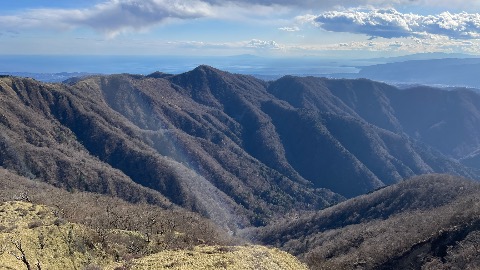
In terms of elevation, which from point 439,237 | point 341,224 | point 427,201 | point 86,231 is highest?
point 86,231

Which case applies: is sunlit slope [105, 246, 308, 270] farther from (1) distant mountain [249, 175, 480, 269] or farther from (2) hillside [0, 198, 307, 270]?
(1) distant mountain [249, 175, 480, 269]

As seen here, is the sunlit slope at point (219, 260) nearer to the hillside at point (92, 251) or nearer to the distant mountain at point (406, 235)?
the hillside at point (92, 251)

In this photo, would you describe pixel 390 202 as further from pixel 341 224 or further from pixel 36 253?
A: pixel 36 253

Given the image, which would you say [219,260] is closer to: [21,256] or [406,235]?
[21,256]

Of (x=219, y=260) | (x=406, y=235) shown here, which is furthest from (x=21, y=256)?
(x=406, y=235)

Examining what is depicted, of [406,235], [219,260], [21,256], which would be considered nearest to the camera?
[219,260]

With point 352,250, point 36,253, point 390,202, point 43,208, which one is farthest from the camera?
point 390,202

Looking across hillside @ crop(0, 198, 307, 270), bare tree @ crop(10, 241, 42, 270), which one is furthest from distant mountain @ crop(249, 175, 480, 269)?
bare tree @ crop(10, 241, 42, 270)

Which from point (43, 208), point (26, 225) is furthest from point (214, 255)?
point (43, 208)
